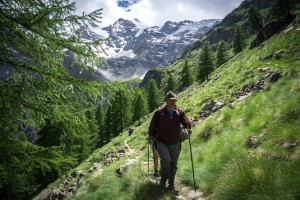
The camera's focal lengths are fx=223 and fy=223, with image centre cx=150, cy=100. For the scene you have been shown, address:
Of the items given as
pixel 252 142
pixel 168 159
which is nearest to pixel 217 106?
pixel 252 142

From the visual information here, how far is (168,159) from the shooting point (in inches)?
252

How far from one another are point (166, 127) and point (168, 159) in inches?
36.2

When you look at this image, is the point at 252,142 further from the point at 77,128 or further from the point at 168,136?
the point at 77,128

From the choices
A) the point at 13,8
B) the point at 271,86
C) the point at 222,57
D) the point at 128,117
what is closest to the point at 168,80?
the point at 222,57

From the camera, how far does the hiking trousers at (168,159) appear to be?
6480 mm

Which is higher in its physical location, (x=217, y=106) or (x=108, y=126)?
(x=217, y=106)

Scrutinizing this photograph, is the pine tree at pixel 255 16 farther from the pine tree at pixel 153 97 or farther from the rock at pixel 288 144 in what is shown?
the rock at pixel 288 144

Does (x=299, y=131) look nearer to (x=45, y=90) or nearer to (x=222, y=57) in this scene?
(x=45, y=90)

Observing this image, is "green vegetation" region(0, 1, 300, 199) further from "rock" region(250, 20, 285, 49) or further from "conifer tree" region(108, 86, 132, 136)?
"conifer tree" region(108, 86, 132, 136)

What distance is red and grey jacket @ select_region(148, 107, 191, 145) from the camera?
21.7 feet

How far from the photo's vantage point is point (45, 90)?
4.87 metres

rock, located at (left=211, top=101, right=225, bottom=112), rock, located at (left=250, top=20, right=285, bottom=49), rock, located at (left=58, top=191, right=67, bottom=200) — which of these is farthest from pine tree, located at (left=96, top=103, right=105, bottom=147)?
rock, located at (left=211, top=101, right=225, bottom=112)

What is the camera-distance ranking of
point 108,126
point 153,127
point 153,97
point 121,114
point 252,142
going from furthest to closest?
point 153,97
point 108,126
point 121,114
point 252,142
point 153,127

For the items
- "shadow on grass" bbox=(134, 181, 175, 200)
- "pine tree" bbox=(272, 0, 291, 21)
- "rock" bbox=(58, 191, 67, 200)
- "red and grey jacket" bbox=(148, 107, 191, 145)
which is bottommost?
"rock" bbox=(58, 191, 67, 200)
